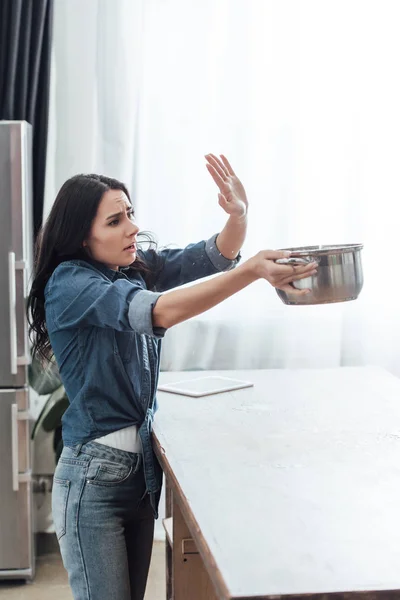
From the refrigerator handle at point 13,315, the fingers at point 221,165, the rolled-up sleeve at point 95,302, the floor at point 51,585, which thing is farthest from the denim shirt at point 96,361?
the floor at point 51,585

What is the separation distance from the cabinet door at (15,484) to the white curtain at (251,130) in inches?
30.7

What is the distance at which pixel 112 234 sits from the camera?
1966mm

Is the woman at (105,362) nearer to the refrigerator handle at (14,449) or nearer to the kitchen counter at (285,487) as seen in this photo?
the kitchen counter at (285,487)

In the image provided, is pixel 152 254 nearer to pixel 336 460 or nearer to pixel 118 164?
pixel 336 460

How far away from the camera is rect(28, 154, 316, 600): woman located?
1.77 metres

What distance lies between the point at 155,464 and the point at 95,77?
6.78 ft

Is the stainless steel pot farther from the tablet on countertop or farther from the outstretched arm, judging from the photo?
the tablet on countertop

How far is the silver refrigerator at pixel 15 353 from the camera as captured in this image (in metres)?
3.09

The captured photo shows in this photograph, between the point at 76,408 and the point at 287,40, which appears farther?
the point at 287,40

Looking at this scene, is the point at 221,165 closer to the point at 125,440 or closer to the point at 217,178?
the point at 217,178

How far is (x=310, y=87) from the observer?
3.62 m

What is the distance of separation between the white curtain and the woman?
1.54m

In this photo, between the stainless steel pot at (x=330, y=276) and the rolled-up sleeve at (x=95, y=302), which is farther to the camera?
the stainless steel pot at (x=330, y=276)

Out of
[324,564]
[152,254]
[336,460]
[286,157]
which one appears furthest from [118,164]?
[324,564]
